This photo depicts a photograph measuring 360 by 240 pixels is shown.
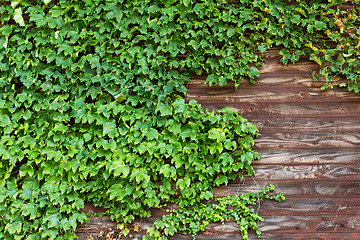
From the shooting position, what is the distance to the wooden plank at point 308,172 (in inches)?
97.1

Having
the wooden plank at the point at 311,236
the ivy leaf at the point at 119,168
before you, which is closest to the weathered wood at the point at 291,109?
the ivy leaf at the point at 119,168

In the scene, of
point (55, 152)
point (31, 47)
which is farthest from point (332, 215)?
point (31, 47)

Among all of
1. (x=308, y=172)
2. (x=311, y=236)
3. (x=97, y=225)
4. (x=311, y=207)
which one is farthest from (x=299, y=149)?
(x=97, y=225)

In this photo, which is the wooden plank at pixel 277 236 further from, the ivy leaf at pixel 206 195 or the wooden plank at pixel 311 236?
the ivy leaf at pixel 206 195

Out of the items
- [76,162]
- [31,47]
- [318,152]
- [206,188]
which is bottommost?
[206,188]

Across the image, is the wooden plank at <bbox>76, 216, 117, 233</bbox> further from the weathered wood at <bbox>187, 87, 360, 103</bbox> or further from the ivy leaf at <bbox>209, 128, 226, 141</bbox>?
the weathered wood at <bbox>187, 87, 360, 103</bbox>

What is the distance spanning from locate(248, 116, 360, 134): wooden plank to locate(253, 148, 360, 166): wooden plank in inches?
7.1

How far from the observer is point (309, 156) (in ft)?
8.14

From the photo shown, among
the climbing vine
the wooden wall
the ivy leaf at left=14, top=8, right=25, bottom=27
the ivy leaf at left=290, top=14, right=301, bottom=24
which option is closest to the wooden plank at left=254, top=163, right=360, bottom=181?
the wooden wall

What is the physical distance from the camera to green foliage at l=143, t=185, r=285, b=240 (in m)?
2.44

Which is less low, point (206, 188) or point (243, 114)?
point (243, 114)

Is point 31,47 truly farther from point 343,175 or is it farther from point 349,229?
point 349,229

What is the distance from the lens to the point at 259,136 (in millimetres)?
2486

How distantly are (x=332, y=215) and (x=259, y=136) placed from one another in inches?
38.0
